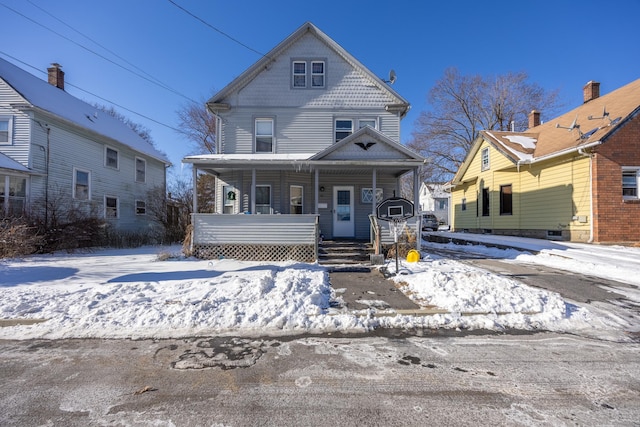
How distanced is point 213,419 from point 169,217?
1423cm

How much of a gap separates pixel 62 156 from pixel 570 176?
23.7 m

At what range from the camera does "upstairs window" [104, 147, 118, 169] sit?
52.3ft

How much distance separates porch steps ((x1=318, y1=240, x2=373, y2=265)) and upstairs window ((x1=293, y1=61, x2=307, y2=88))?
7.57m

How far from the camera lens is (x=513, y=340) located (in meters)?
3.75

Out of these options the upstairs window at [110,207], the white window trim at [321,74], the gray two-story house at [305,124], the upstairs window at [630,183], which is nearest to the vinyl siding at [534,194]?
the upstairs window at [630,183]

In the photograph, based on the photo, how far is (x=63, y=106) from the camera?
573 inches

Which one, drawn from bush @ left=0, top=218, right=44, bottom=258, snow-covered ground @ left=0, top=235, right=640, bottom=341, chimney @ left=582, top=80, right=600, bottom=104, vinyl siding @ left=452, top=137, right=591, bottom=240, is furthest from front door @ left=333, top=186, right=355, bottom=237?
chimney @ left=582, top=80, right=600, bottom=104

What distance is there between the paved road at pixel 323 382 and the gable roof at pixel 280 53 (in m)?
10.9

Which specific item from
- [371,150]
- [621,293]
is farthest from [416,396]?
[371,150]

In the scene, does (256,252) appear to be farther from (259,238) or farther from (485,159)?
(485,159)

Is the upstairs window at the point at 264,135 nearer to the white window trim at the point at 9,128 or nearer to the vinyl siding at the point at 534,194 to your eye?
the white window trim at the point at 9,128

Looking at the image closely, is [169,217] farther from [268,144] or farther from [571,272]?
[571,272]

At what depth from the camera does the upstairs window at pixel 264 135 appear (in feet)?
41.3

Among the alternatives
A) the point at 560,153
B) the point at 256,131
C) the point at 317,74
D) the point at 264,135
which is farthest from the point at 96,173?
the point at 560,153
